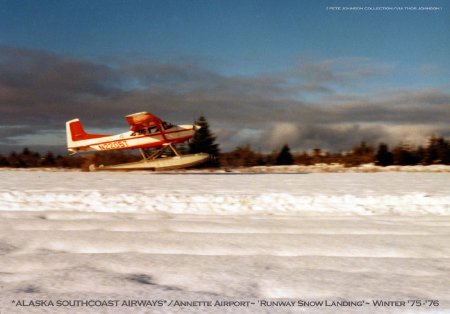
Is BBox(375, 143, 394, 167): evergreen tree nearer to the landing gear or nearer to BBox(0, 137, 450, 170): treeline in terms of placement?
BBox(0, 137, 450, 170): treeline

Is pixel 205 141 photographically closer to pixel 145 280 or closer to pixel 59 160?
pixel 59 160

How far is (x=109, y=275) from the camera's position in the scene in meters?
2.59

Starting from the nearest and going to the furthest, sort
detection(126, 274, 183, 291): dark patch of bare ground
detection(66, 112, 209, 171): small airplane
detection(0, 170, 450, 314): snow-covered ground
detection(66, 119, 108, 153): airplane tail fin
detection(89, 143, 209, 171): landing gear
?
detection(0, 170, 450, 314): snow-covered ground → detection(126, 274, 183, 291): dark patch of bare ground → detection(89, 143, 209, 171): landing gear → detection(66, 112, 209, 171): small airplane → detection(66, 119, 108, 153): airplane tail fin

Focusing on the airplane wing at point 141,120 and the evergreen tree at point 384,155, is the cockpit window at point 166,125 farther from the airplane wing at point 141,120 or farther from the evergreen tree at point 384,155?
the evergreen tree at point 384,155

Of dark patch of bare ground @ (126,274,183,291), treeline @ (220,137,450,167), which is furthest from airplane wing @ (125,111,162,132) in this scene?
dark patch of bare ground @ (126,274,183,291)

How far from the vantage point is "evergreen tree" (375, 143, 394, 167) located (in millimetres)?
27469

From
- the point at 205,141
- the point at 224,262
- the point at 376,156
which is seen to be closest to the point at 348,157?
the point at 376,156

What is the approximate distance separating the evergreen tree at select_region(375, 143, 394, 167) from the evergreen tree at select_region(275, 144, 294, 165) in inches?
234

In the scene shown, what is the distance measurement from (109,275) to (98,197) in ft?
17.8

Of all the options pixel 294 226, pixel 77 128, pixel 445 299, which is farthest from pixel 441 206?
pixel 77 128

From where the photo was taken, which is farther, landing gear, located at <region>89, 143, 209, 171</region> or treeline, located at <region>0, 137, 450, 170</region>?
treeline, located at <region>0, 137, 450, 170</region>

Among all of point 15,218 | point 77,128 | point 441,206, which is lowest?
point 441,206

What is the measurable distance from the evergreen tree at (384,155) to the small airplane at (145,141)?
14.5 metres

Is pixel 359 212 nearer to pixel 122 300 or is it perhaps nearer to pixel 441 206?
pixel 441 206
